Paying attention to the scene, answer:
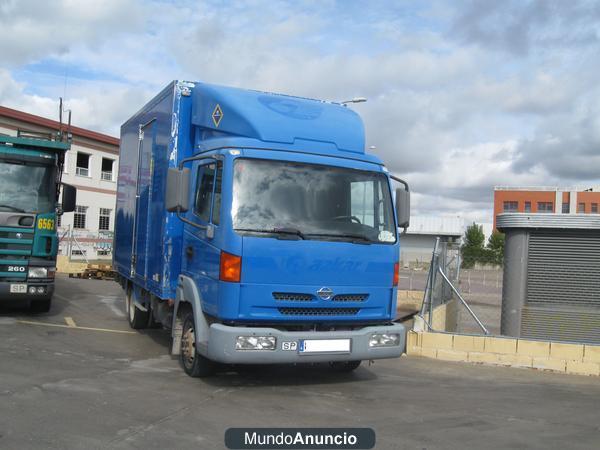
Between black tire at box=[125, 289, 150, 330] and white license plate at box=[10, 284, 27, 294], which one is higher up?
white license plate at box=[10, 284, 27, 294]

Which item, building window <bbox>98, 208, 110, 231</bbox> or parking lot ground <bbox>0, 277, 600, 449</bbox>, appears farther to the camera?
building window <bbox>98, 208, 110, 231</bbox>

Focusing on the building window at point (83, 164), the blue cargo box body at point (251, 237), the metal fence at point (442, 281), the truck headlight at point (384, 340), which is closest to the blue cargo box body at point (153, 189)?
the blue cargo box body at point (251, 237)

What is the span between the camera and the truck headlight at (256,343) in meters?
6.11

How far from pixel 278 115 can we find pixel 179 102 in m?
1.57

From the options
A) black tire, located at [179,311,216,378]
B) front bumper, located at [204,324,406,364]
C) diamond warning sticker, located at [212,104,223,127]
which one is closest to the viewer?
front bumper, located at [204,324,406,364]

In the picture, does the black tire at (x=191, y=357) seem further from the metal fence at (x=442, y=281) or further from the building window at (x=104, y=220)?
the building window at (x=104, y=220)

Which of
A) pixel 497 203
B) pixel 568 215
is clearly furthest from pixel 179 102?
pixel 497 203

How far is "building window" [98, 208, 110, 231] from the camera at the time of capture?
1565 inches

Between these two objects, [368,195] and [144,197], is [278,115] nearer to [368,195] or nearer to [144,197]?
[368,195]

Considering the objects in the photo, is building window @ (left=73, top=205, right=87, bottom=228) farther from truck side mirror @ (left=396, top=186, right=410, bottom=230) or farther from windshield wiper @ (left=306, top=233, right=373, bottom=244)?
windshield wiper @ (left=306, top=233, right=373, bottom=244)

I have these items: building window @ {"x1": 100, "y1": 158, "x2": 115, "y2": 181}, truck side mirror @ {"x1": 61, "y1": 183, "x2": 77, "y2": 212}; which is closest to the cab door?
truck side mirror @ {"x1": 61, "y1": 183, "x2": 77, "y2": 212}

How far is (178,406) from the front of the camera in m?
5.89

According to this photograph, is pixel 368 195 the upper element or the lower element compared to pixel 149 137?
A: lower

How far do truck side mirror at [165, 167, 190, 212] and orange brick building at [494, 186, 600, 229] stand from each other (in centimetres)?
7785
